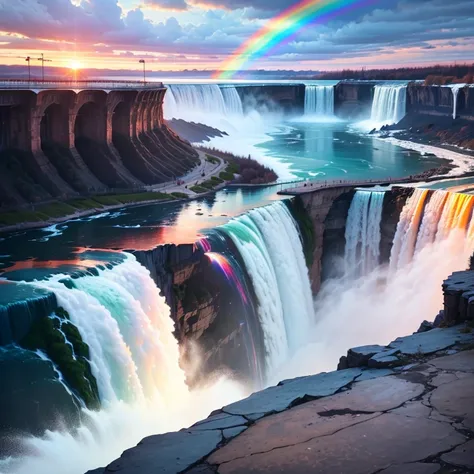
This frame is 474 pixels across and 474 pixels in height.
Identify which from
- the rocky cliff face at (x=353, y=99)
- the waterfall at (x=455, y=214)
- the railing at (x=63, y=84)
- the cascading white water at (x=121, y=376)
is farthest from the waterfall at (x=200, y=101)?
the cascading white water at (x=121, y=376)

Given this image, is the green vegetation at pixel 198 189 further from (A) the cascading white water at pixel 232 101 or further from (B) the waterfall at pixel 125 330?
(A) the cascading white water at pixel 232 101

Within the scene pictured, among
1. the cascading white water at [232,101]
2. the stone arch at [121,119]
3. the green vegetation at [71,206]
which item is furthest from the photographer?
the cascading white water at [232,101]

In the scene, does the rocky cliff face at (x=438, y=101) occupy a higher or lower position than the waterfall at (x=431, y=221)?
higher

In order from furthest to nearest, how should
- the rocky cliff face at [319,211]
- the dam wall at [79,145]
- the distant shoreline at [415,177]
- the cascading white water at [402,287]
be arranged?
the rocky cliff face at [319,211] < the dam wall at [79,145] < the cascading white water at [402,287] < the distant shoreline at [415,177]

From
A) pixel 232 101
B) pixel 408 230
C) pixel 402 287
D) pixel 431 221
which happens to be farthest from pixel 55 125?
pixel 232 101

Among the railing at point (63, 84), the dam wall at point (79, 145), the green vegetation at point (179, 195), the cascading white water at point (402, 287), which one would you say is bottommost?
the cascading white water at point (402, 287)

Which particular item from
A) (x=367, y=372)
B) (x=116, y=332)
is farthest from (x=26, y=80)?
(x=367, y=372)
